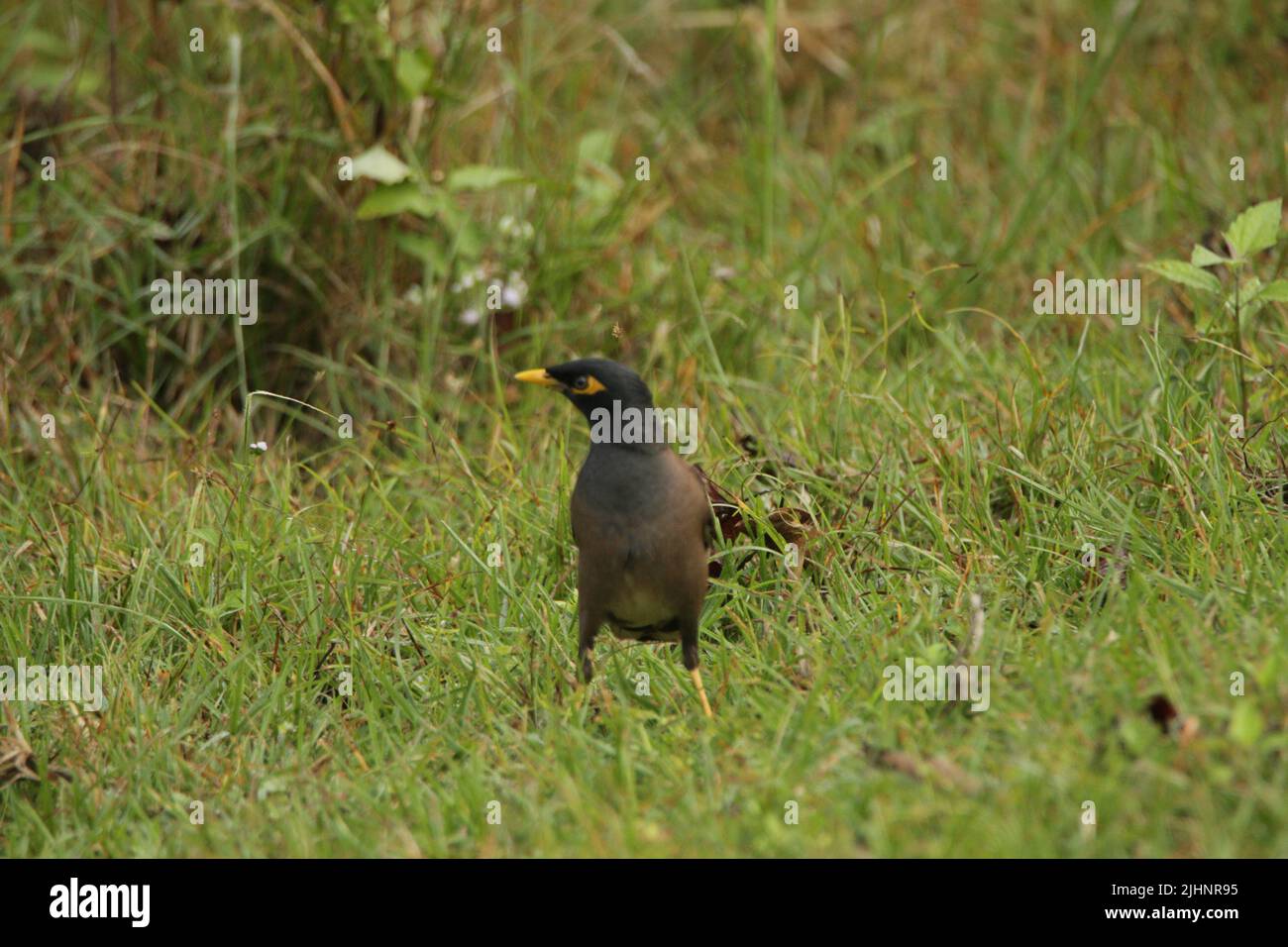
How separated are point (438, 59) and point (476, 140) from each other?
647 mm

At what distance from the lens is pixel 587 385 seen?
397 cm

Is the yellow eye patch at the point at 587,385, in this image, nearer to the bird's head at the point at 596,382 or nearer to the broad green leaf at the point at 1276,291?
the bird's head at the point at 596,382

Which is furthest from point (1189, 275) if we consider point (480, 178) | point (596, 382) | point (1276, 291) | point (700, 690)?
point (480, 178)

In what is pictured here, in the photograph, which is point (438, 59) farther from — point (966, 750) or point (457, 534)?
point (966, 750)

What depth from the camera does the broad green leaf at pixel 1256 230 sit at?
448 cm

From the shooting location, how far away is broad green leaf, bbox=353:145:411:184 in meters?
5.75

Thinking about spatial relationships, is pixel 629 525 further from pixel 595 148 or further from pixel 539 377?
pixel 595 148

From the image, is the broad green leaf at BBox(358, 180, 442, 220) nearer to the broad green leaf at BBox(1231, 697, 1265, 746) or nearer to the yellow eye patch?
→ the yellow eye patch

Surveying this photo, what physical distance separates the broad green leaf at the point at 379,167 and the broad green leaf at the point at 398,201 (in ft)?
0.15

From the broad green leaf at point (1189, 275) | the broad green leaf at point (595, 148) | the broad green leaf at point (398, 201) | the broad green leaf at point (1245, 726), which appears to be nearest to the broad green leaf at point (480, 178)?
the broad green leaf at point (398, 201)

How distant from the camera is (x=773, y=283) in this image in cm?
599

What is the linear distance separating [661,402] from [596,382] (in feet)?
5.27

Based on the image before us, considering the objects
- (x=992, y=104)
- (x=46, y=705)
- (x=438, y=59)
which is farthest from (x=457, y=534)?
(x=992, y=104)

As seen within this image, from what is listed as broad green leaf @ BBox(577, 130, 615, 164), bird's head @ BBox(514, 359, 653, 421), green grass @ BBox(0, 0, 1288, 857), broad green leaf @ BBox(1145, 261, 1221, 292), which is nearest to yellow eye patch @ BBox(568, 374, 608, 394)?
bird's head @ BBox(514, 359, 653, 421)
